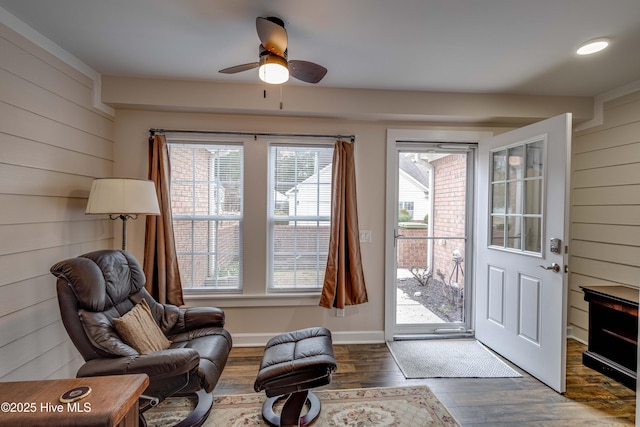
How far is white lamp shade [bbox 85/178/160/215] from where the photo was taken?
2.02 metres

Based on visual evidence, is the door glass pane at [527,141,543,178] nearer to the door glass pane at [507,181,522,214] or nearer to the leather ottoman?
the door glass pane at [507,181,522,214]

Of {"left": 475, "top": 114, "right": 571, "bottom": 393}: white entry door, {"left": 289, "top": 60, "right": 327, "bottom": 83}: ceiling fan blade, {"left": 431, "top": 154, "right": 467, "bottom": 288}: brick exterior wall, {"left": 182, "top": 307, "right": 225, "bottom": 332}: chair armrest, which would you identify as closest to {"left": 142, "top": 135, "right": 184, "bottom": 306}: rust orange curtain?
{"left": 182, "top": 307, "right": 225, "bottom": 332}: chair armrest

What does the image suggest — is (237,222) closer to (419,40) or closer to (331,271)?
(331,271)

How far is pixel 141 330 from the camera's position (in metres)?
1.84

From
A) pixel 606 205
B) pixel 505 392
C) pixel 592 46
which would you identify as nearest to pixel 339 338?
pixel 505 392

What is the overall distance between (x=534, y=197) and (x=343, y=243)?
1.66 m

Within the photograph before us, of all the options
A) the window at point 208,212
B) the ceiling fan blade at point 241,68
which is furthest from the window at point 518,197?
the window at point 208,212

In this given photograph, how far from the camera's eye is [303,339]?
2027 mm

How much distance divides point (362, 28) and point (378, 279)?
2.23 metres

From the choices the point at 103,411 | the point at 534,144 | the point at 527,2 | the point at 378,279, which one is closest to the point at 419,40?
the point at 527,2

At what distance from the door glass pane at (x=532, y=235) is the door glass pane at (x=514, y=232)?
0.06 m

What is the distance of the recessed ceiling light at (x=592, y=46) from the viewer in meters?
1.93

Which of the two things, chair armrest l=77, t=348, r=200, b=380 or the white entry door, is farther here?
the white entry door

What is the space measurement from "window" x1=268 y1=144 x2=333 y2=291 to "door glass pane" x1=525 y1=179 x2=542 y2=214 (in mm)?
1756
